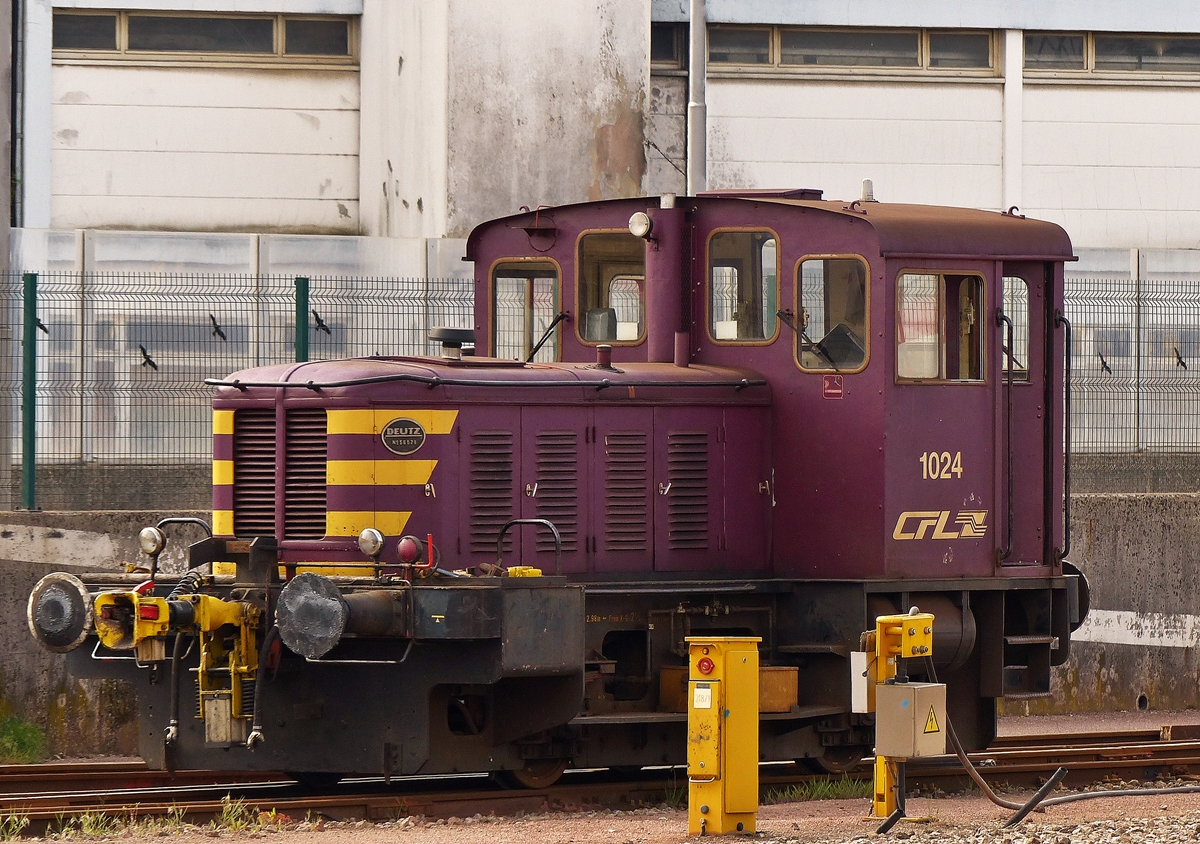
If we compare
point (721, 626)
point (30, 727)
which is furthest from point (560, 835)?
point (30, 727)

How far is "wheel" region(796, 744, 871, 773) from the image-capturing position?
10.7 meters

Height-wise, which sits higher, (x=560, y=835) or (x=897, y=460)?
(x=897, y=460)

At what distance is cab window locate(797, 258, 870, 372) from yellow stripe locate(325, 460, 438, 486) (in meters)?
2.39

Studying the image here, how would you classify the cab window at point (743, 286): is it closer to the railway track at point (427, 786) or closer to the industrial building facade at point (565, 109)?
the railway track at point (427, 786)

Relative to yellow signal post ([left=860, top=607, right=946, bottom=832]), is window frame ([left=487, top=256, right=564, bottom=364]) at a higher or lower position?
higher

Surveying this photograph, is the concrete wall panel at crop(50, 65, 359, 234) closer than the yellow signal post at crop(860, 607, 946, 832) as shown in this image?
No

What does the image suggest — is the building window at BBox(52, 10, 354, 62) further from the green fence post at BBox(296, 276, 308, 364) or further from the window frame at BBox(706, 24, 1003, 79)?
the green fence post at BBox(296, 276, 308, 364)

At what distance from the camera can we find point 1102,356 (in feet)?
53.7

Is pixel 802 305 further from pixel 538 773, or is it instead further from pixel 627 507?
pixel 538 773

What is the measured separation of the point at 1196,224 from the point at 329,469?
16799 millimetres

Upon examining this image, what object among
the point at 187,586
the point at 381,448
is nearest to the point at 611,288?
the point at 381,448

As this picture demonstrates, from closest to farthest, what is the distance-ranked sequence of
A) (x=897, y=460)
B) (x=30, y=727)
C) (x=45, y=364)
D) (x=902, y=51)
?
(x=897, y=460), (x=30, y=727), (x=45, y=364), (x=902, y=51)

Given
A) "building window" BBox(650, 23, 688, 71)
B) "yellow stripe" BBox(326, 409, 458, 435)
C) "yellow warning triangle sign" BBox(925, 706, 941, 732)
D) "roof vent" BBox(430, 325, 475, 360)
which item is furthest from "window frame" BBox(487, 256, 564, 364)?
"building window" BBox(650, 23, 688, 71)

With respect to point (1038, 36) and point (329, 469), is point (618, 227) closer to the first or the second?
point (329, 469)
